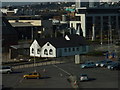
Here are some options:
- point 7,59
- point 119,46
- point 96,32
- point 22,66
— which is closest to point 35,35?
point 96,32

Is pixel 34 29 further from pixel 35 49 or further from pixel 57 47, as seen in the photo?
pixel 57 47

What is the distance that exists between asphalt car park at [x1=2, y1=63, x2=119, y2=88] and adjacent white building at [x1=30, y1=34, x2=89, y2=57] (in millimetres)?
1826

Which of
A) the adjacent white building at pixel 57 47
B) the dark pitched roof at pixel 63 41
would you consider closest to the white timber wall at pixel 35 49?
the adjacent white building at pixel 57 47

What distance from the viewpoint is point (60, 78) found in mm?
6051

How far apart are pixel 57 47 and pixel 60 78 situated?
3360 millimetres

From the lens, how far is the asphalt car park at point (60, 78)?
5.43m

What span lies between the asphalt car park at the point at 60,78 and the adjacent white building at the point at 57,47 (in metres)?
1.83

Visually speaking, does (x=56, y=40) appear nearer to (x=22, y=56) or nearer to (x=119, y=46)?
(x=22, y=56)

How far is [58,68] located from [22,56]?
2.50 metres

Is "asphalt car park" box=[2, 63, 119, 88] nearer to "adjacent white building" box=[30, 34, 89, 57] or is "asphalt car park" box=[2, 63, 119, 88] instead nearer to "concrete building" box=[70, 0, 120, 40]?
"adjacent white building" box=[30, 34, 89, 57]

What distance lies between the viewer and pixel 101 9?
17.7m

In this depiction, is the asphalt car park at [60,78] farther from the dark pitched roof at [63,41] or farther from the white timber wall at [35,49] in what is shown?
the white timber wall at [35,49]

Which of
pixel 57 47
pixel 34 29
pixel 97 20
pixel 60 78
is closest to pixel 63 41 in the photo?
pixel 57 47

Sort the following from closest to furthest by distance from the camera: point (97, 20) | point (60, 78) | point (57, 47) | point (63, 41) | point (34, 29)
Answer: point (60, 78)
point (57, 47)
point (63, 41)
point (34, 29)
point (97, 20)
